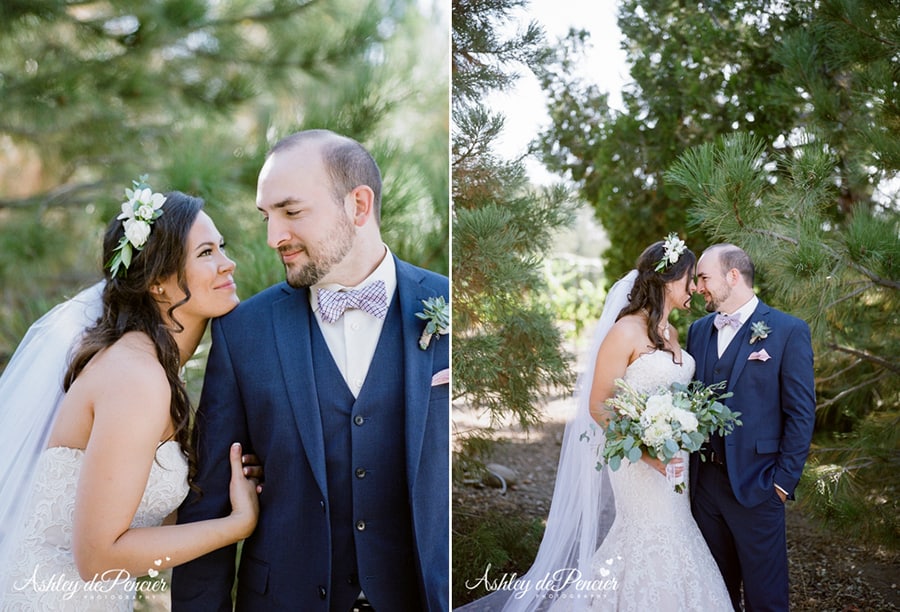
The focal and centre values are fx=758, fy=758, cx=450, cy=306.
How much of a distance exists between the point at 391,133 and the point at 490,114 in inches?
16.1

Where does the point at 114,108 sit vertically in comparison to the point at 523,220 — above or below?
above

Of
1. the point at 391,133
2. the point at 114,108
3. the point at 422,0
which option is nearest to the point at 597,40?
the point at 422,0

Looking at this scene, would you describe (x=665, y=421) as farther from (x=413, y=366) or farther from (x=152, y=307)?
(x=152, y=307)

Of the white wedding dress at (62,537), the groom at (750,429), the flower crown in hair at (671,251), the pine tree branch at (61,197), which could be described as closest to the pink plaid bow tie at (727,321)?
the groom at (750,429)

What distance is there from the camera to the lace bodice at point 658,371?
2.63m

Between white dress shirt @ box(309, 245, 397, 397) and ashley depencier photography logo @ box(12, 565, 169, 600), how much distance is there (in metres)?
0.95

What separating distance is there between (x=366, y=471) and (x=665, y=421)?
3.26 ft

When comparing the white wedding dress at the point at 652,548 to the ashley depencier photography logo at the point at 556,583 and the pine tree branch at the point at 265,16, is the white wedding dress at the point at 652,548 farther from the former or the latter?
the pine tree branch at the point at 265,16

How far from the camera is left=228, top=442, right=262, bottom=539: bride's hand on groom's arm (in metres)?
2.43

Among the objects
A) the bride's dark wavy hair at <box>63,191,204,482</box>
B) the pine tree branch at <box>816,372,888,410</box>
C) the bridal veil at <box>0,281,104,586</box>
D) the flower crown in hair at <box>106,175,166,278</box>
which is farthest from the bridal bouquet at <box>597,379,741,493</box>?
the bridal veil at <box>0,281,104,586</box>

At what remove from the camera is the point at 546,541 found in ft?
9.27

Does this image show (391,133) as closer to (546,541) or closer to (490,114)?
(490,114)

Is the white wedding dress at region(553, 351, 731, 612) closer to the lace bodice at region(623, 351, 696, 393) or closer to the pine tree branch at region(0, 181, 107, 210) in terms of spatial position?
the lace bodice at region(623, 351, 696, 393)

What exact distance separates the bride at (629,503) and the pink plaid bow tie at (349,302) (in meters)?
0.82
